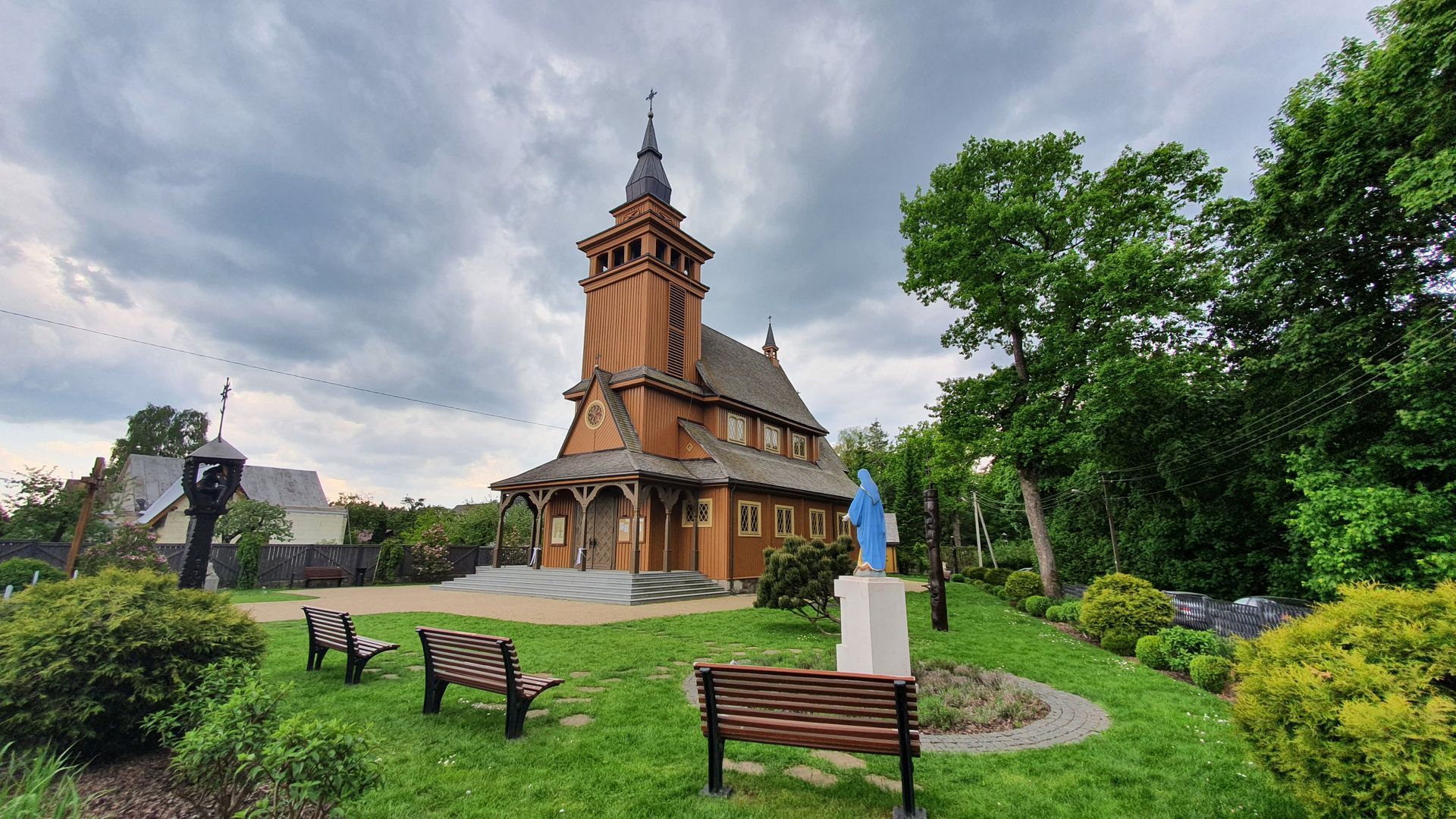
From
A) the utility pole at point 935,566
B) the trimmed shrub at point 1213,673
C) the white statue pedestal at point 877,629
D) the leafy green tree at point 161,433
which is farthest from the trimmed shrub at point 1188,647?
the leafy green tree at point 161,433

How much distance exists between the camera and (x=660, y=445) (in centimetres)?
2159

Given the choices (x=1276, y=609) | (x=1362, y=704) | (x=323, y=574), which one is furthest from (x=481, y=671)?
(x=323, y=574)

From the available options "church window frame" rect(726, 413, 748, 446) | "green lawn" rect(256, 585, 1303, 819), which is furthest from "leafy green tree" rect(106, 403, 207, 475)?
"green lawn" rect(256, 585, 1303, 819)

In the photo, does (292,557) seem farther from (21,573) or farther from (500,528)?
(21,573)

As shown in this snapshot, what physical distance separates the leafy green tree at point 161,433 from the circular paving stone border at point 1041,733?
187ft

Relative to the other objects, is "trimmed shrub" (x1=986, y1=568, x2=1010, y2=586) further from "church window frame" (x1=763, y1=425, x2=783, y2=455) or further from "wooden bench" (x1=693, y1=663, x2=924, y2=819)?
"wooden bench" (x1=693, y1=663, x2=924, y2=819)

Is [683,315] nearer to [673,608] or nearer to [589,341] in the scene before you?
[589,341]

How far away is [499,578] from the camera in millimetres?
19250

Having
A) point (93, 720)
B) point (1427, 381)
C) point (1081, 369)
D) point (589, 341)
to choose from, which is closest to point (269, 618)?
point (93, 720)

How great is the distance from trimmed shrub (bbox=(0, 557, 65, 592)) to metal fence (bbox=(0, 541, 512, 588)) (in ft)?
11.5

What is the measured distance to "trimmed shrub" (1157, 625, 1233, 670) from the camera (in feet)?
24.5

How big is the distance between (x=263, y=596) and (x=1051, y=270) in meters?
24.7

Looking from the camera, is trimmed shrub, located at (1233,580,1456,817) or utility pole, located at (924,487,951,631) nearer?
trimmed shrub, located at (1233,580,1456,817)

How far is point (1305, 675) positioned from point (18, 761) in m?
7.62
